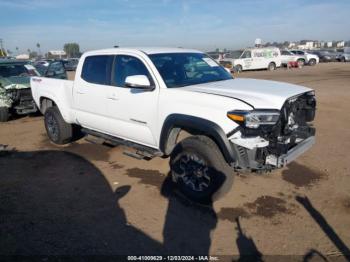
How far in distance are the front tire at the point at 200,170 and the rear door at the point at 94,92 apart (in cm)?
166

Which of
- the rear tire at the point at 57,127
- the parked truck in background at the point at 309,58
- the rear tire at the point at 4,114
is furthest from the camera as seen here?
the parked truck in background at the point at 309,58

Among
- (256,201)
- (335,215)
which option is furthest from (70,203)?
(335,215)

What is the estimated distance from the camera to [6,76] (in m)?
9.60

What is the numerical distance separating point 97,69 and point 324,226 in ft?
13.4

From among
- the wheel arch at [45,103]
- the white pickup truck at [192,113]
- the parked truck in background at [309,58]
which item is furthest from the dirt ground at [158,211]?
the parked truck in background at [309,58]

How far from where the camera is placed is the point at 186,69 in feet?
15.6

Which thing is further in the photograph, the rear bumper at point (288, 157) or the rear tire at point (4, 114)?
the rear tire at point (4, 114)

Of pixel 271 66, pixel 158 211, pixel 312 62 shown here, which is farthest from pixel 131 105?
pixel 312 62

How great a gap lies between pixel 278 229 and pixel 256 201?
650mm

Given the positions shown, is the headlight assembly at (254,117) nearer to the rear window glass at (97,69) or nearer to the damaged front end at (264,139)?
the damaged front end at (264,139)

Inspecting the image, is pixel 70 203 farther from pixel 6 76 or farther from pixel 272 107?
pixel 6 76

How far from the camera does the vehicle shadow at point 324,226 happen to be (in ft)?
10.2

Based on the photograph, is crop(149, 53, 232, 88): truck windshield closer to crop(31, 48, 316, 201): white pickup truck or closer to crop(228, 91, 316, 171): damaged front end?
crop(31, 48, 316, 201): white pickup truck

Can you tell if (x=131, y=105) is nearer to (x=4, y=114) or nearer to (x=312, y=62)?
(x=4, y=114)
